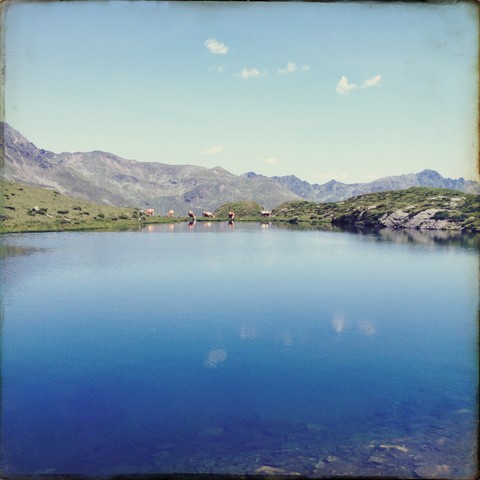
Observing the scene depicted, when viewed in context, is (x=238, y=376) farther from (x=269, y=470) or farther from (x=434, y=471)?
(x=434, y=471)

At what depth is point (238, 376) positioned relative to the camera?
42219 mm

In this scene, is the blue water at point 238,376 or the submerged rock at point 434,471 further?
the blue water at point 238,376

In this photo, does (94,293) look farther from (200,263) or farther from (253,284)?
(200,263)

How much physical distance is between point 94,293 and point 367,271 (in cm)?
6266

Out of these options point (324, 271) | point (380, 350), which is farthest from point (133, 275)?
point (380, 350)

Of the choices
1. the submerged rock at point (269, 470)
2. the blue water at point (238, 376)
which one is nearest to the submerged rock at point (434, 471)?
the blue water at point (238, 376)

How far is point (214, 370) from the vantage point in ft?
143

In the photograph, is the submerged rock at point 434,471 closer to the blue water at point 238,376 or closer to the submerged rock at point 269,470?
the blue water at point 238,376

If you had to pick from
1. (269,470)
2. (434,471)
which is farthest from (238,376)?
(434,471)

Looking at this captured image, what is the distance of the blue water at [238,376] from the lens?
98.4ft

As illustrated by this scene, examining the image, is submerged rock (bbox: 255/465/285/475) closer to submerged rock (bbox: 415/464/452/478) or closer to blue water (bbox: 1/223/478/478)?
blue water (bbox: 1/223/478/478)

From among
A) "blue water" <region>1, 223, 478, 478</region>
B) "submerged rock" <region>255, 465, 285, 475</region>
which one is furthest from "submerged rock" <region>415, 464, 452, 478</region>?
"submerged rock" <region>255, 465, 285, 475</region>

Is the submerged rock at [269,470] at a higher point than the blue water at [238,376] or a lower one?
lower

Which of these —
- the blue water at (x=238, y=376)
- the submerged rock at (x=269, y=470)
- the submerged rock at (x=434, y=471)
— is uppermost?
the blue water at (x=238, y=376)
